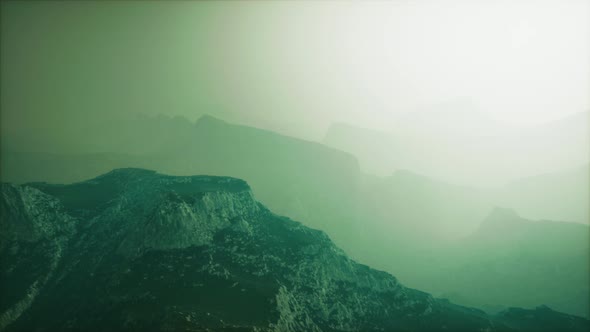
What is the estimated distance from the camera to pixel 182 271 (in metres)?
46.4

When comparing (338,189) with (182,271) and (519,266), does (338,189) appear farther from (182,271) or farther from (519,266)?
(182,271)

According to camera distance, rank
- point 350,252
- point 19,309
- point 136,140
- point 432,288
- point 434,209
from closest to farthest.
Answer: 1. point 19,309
2. point 432,288
3. point 350,252
4. point 434,209
5. point 136,140

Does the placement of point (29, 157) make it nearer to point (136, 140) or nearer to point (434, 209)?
point (136, 140)

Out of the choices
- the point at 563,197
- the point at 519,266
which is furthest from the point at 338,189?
the point at 563,197

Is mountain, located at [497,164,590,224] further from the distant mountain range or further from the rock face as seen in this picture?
the rock face

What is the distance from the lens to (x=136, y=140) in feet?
617

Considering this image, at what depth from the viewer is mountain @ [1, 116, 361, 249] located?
130875 millimetres

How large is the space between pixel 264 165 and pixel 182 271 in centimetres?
10777

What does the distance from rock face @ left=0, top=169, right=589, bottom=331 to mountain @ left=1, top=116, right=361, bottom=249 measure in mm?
73488

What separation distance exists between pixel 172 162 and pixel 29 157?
6332 cm

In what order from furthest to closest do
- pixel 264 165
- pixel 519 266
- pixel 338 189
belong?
pixel 338 189 < pixel 264 165 < pixel 519 266

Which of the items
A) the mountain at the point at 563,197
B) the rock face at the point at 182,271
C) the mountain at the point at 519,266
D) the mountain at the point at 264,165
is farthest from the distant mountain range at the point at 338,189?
the rock face at the point at 182,271

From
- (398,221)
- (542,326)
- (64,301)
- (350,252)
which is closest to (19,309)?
(64,301)

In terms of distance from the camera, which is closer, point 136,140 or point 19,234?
point 19,234
